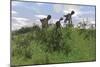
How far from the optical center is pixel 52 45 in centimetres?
276

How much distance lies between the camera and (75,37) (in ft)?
9.50

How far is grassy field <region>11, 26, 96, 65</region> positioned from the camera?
259 centimetres

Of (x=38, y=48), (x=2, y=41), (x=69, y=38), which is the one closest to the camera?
(x=2, y=41)

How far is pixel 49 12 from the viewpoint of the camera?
2740mm

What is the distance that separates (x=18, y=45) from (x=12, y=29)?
0.21 m

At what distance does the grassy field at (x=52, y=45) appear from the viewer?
259 cm

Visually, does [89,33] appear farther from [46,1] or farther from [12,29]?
[12,29]

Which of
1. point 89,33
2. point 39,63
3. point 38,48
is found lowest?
point 39,63

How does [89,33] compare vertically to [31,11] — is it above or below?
below
